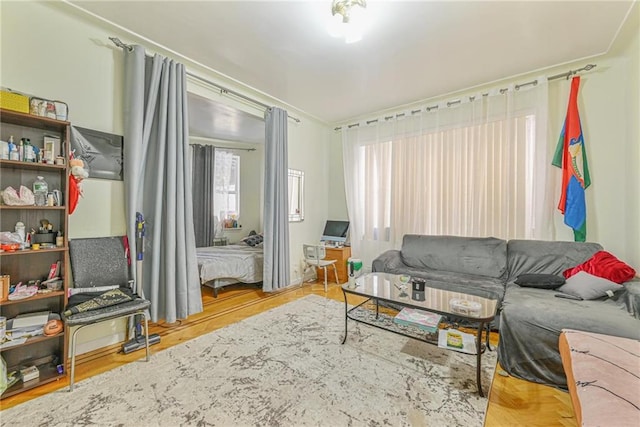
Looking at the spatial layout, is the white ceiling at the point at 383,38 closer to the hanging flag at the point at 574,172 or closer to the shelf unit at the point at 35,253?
the hanging flag at the point at 574,172

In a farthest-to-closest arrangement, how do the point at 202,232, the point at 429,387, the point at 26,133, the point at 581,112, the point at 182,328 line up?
the point at 202,232 < the point at 581,112 < the point at 182,328 < the point at 26,133 < the point at 429,387

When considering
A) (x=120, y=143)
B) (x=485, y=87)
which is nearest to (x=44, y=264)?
(x=120, y=143)

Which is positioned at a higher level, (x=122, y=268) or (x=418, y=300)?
(x=122, y=268)

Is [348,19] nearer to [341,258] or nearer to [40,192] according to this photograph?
[40,192]

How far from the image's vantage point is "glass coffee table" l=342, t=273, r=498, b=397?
1.73 meters

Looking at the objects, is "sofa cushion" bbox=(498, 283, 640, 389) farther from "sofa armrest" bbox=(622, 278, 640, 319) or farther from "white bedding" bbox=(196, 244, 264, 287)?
"white bedding" bbox=(196, 244, 264, 287)

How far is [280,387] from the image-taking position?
1.72m

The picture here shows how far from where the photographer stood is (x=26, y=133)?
1838 mm

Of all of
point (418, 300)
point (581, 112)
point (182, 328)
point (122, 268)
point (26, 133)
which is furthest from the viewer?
point (581, 112)

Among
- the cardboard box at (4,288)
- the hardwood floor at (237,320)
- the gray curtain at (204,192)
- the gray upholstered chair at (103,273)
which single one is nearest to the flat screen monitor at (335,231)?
the hardwood floor at (237,320)

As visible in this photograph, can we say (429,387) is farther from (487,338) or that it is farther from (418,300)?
(487,338)

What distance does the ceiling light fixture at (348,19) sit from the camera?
1859 mm

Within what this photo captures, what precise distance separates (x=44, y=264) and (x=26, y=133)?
94 centimetres

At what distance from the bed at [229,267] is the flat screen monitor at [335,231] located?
119 cm
